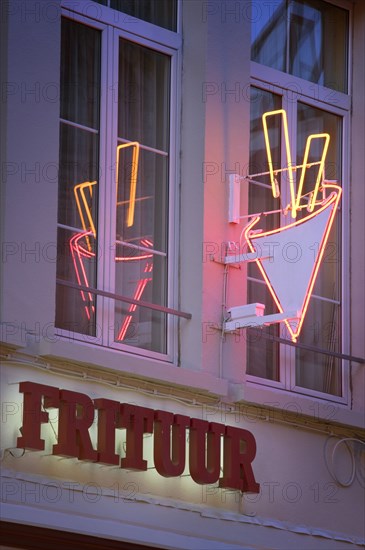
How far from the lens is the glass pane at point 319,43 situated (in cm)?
1236

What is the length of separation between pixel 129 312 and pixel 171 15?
237 cm

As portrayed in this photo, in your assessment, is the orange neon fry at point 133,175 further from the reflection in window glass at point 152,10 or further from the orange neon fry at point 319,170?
the orange neon fry at point 319,170

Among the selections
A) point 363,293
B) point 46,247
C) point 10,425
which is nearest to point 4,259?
point 46,247

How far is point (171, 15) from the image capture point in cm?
1134

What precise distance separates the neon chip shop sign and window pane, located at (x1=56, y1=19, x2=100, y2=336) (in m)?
0.74

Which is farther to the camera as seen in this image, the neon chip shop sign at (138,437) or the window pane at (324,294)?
the window pane at (324,294)

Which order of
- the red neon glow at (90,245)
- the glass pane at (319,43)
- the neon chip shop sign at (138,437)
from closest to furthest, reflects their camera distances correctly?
the neon chip shop sign at (138,437) < the red neon glow at (90,245) < the glass pane at (319,43)

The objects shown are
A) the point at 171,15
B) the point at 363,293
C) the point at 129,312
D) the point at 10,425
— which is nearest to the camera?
the point at 10,425

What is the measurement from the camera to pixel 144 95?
11031mm

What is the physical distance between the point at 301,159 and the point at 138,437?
3394 millimetres

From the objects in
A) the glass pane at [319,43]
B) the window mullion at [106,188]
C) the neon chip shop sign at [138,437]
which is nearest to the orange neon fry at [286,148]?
the glass pane at [319,43]

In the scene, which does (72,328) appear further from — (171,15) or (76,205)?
(171,15)

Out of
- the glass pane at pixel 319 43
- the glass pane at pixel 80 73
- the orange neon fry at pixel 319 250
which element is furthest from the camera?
the glass pane at pixel 319 43

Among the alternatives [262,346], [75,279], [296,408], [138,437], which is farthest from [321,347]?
[138,437]
